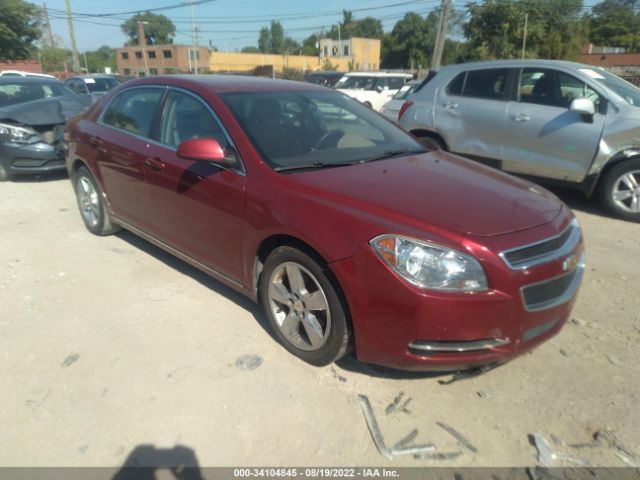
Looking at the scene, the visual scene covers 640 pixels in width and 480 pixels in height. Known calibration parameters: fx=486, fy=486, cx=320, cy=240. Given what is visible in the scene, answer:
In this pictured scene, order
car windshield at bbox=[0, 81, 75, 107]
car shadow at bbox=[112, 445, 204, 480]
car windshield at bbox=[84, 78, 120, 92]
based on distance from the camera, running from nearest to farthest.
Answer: car shadow at bbox=[112, 445, 204, 480] → car windshield at bbox=[0, 81, 75, 107] → car windshield at bbox=[84, 78, 120, 92]

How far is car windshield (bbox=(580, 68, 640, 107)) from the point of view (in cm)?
546

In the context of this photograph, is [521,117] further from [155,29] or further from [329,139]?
[155,29]

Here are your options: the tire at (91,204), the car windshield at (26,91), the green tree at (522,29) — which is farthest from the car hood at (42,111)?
the green tree at (522,29)

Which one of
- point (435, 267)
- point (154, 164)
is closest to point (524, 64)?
point (154, 164)

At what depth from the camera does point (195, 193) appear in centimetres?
328

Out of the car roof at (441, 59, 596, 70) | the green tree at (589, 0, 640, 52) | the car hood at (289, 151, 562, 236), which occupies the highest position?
the green tree at (589, 0, 640, 52)

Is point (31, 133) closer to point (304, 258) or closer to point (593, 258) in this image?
point (304, 258)

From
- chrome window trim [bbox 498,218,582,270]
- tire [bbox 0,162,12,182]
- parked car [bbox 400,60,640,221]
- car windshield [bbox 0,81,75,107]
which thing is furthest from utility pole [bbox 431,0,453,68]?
chrome window trim [bbox 498,218,582,270]

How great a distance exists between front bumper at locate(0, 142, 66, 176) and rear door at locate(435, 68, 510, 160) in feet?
18.4

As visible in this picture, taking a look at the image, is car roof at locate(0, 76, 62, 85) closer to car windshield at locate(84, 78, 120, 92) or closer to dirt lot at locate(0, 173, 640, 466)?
dirt lot at locate(0, 173, 640, 466)

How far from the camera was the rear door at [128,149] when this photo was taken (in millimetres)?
3844

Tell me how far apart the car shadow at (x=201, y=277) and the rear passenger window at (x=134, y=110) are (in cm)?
115

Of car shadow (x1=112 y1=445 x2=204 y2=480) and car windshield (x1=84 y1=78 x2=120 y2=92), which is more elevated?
car windshield (x1=84 y1=78 x2=120 y2=92)

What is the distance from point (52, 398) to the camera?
2615mm
